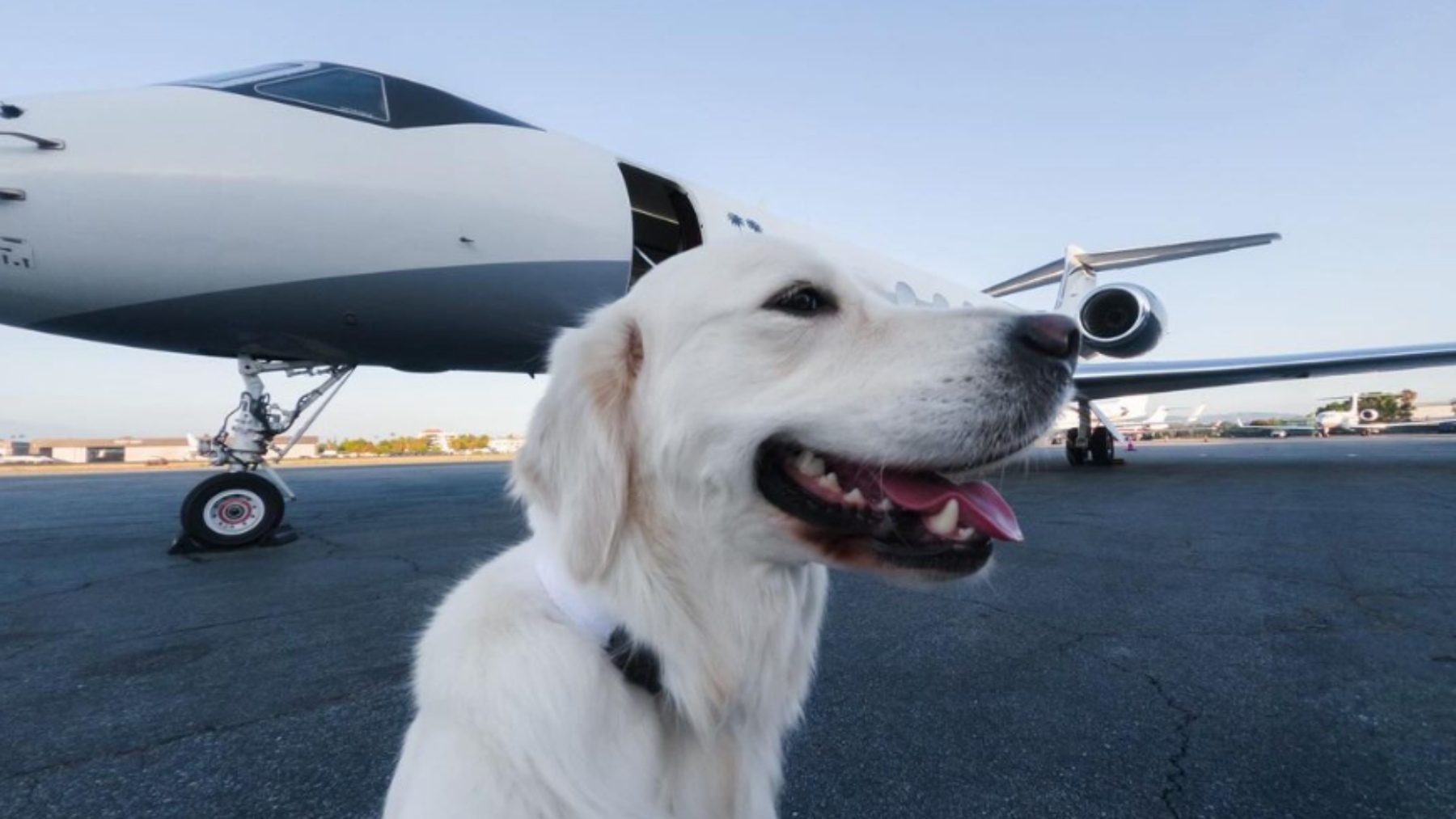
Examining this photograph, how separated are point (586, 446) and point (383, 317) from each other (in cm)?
421

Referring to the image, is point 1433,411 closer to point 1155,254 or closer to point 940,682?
point 1155,254

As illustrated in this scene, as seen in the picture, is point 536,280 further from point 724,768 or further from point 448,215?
point 724,768

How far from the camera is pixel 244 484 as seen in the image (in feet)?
15.0

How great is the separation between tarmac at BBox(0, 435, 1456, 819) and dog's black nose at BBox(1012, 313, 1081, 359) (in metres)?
0.38

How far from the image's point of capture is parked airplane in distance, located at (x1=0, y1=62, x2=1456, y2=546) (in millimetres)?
3641

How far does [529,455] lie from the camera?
4.44 ft

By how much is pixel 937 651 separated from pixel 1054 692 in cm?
46

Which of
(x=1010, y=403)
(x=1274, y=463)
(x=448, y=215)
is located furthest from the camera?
(x=1274, y=463)

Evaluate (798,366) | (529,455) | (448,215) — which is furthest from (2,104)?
(798,366)

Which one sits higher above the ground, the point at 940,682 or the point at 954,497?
the point at 954,497

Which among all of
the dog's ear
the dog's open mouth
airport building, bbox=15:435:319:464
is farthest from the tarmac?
airport building, bbox=15:435:319:464

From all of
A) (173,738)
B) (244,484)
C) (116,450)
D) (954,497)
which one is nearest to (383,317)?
(244,484)

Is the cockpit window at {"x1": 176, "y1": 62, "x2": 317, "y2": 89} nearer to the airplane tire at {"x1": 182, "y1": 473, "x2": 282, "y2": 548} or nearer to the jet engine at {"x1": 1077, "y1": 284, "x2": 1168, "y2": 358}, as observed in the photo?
the airplane tire at {"x1": 182, "y1": 473, "x2": 282, "y2": 548}

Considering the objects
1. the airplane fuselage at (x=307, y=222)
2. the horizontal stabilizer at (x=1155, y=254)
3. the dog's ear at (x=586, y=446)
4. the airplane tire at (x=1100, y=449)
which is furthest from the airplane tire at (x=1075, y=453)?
the dog's ear at (x=586, y=446)
